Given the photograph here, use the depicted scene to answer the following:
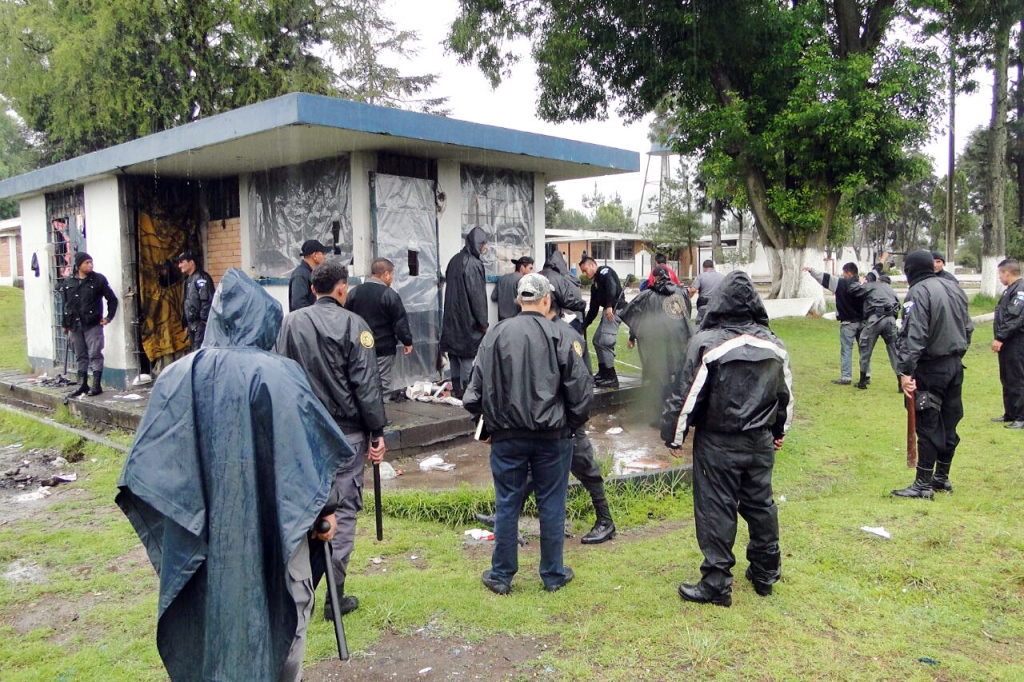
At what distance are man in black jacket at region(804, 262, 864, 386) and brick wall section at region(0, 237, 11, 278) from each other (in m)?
34.9

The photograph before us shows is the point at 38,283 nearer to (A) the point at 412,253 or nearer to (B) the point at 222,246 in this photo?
(B) the point at 222,246

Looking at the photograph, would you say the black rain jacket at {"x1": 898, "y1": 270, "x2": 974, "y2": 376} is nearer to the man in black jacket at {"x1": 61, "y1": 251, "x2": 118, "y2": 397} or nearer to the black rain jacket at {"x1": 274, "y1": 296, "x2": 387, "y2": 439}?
the black rain jacket at {"x1": 274, "y1": 296, "x2": 387, "y2": 439}

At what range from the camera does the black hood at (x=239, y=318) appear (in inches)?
116

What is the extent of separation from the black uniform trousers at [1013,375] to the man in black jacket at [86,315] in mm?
10882

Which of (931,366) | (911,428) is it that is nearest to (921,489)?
(911,428)

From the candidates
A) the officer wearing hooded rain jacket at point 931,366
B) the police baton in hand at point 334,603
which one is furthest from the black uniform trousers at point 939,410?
the police baton in hand at point 334,603

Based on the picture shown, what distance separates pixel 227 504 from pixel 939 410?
216 inches

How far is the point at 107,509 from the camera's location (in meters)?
6.46

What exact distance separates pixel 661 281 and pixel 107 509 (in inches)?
223

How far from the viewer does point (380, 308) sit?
7676mm

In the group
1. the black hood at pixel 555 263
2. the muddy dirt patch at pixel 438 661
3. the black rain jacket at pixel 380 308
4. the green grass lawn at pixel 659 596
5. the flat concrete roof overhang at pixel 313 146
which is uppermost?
the flat concrete roof overhang at pixel 313 146

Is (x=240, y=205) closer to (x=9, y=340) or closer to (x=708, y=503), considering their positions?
(x=708, y=503)

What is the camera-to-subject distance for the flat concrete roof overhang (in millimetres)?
7520

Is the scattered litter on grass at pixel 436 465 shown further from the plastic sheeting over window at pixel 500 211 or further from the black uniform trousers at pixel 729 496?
the plastic sheeting over window at pixel 500 211
